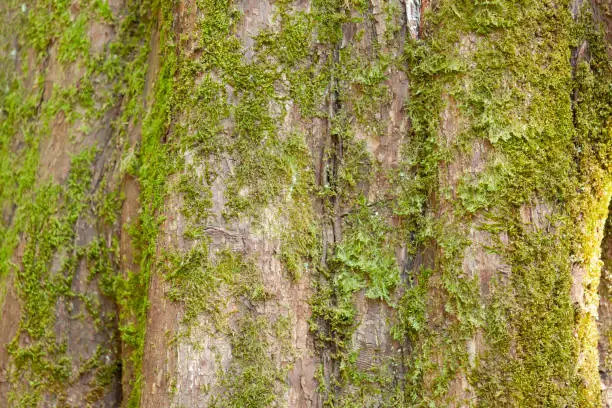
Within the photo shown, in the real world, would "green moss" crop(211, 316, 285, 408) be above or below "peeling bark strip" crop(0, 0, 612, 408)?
below

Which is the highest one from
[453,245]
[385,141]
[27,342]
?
[385,141]

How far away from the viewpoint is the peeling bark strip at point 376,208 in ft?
6.40

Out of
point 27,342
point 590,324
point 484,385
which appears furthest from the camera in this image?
point 27,342

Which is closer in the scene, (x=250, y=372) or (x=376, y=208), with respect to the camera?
(x=250, y=372)

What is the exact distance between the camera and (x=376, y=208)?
2104 millimetres

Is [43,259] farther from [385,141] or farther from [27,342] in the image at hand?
[385,141]

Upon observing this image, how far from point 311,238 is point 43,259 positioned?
1.18 m

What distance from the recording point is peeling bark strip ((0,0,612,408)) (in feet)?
6.40

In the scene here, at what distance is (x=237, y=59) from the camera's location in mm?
2059

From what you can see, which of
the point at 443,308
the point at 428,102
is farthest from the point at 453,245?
the point at 428,102

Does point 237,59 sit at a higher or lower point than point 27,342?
higher

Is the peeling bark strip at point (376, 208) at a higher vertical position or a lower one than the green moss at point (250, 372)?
higher

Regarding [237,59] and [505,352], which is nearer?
[505,352]

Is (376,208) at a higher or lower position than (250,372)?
higher
